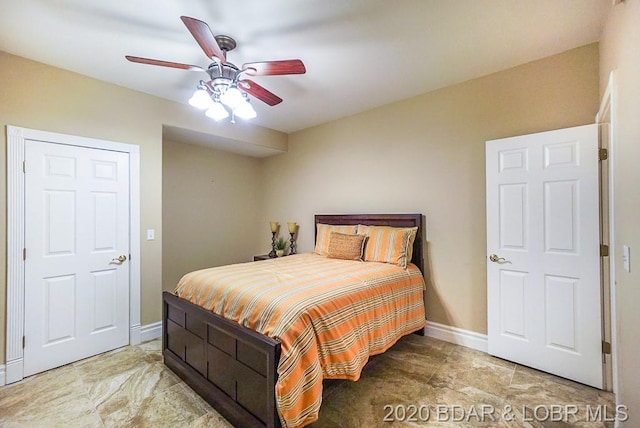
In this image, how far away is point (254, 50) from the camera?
229 centimetres

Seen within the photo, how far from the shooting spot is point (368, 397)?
6.63ft

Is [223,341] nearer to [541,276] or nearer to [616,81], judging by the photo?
[541,276]

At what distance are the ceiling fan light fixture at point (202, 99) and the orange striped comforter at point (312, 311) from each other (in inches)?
54.4

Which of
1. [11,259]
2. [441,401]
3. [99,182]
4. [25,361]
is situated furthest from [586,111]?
[25,361]

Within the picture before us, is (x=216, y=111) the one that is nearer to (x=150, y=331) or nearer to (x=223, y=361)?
(x=223, y=361)

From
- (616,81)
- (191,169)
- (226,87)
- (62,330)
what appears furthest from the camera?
(191,169)

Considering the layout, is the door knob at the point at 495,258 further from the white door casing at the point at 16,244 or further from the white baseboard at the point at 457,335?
the white door casing at the point at 16,244

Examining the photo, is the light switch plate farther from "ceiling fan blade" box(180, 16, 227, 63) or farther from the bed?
"ceiling fan blade" box(180, 16, 227, 63)

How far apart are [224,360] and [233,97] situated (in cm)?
188

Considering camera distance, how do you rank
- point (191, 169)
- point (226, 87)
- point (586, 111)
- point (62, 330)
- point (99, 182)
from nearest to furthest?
point (226, 87)
point (586, 111)
point (62, 330)
point (99, 182)
point (191, 169)

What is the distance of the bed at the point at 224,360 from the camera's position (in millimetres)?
1560

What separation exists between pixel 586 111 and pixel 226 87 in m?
2.92

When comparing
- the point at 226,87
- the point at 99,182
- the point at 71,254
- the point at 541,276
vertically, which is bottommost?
the point at 541,276

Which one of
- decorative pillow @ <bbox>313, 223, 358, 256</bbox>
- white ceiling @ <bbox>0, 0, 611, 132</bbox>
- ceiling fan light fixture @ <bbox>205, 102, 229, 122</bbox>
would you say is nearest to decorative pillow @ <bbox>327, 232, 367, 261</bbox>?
decorative pillow @ <bbox>313, 223, 358, 256</bbox>
